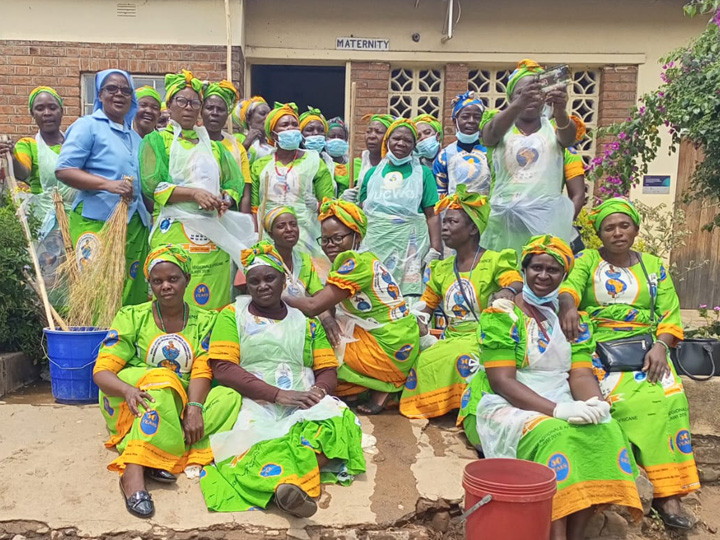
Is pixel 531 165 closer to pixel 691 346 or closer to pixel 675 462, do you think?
pixel 691 346

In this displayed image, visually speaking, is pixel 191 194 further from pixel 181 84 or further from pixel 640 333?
pixel 640 333

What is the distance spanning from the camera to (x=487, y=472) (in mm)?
2854

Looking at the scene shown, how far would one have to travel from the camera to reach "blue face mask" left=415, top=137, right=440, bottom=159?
5.79 metres

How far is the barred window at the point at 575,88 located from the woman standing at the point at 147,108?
4302 mm

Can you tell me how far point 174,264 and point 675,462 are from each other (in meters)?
2.77

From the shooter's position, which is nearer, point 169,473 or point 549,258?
point 169,473

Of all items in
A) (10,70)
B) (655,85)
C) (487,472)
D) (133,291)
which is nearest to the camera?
(487,472)

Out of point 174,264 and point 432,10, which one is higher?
point 432,10

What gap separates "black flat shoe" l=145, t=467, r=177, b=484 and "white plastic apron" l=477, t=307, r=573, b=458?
1521 millimetres

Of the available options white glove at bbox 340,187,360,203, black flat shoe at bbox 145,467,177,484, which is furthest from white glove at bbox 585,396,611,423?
white glove at bbox 340,187,360,203

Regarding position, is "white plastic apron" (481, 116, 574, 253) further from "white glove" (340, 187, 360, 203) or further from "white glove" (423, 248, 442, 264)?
"white glove" (340, 187, 360, 203)

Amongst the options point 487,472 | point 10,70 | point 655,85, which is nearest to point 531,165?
point 487,472

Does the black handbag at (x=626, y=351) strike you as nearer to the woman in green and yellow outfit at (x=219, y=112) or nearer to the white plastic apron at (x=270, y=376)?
the white plastic apron at (x=270, y=376)

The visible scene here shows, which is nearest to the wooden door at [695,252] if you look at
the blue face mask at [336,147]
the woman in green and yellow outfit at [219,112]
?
the blue face mask at [336,147]
